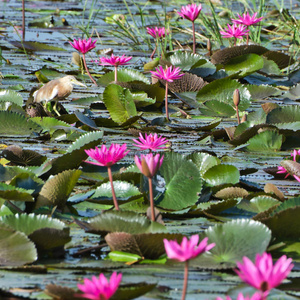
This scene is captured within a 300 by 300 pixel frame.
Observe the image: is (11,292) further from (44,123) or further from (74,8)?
(74,8)

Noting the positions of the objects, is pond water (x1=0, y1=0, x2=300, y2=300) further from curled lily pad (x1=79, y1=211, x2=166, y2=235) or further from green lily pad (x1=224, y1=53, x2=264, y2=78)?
green lily pad (x1=224, y1=53, x2=264, y2=78)

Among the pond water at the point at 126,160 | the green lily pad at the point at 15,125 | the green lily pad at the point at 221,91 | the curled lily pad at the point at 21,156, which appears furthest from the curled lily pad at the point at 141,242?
the green lily pad at the point at 221,91

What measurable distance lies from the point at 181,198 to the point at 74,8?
694 centimetres

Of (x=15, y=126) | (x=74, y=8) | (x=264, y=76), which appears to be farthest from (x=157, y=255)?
(x=74, y=8)

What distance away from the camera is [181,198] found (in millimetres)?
1747

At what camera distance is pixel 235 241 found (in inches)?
54.5

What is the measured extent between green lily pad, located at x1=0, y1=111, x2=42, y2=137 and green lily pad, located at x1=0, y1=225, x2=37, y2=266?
1.37m

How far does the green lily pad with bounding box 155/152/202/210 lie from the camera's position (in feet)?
5.70

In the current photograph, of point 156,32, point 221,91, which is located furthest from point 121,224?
point 156,32

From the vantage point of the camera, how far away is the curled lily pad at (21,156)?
2090mm

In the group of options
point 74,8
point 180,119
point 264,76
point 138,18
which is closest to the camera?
point 180,119

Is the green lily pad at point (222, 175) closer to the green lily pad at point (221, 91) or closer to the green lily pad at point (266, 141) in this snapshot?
the green lily pad at point (266, 141)

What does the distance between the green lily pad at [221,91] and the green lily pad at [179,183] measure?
162 cm

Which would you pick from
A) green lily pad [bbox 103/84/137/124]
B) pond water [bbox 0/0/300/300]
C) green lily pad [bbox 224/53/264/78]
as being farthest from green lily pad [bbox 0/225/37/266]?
green lily pad [bbox 224/53/264/78]
